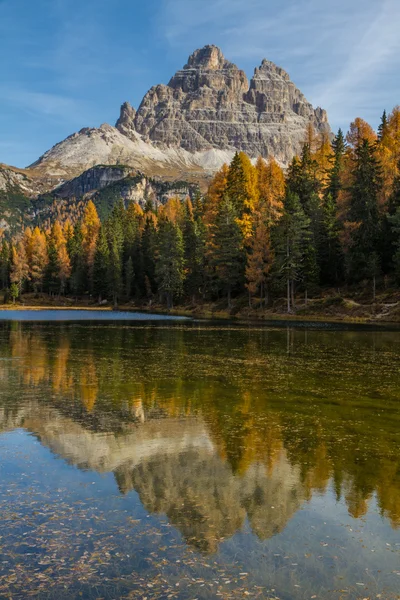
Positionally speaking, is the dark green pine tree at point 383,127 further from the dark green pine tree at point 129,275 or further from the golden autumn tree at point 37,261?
the golden autumn tree at point 37,261

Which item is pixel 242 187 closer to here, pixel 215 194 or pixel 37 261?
pixel 215 194

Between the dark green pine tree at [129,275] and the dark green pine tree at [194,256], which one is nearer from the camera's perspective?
the dark green pine tree at [194,256]

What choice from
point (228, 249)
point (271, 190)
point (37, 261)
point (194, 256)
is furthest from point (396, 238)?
point (37, 261)

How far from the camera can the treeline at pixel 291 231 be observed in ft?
226

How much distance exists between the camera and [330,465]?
11594 millimetres

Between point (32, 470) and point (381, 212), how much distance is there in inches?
2650

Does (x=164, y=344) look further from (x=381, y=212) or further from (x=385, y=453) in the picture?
(x=381, y=212)

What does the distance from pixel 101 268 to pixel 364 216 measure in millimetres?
74726

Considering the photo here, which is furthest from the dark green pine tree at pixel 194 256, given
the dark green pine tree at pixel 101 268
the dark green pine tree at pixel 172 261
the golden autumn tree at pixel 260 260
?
the dark green pine tree at pixel 101 268

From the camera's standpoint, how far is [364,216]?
6881cm

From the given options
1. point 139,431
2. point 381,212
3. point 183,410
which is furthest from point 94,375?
point 381,212

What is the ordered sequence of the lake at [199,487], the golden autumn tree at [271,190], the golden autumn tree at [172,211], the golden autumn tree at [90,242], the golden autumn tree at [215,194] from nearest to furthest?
the lake at [199,487] → the golden autumn tree at [271,190] → the golden autumn tree at [215,194] → the golden autumn tree at [172,211] → the golden autumn tree at [90,242]

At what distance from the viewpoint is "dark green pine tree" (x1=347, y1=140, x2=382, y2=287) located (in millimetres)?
67750

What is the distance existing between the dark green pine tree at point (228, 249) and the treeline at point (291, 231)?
159mm
